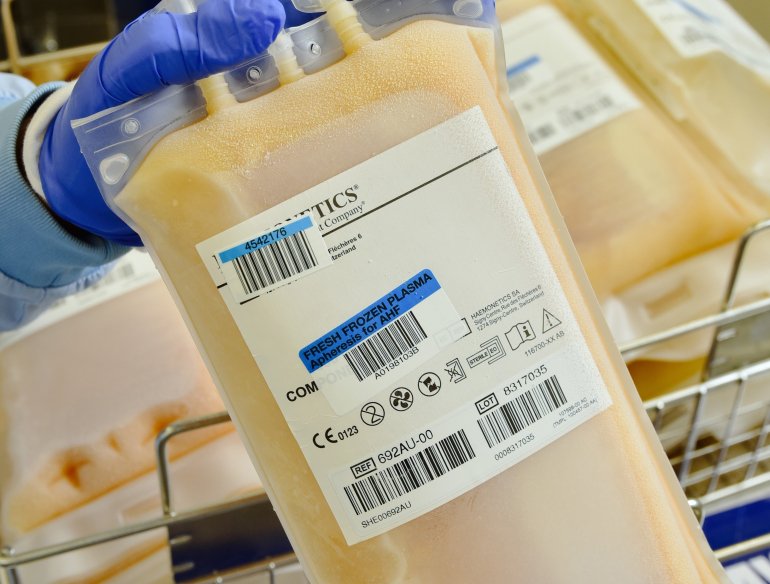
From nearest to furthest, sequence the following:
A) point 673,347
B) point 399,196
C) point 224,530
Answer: point 399,196, point 224,530, point 673,347

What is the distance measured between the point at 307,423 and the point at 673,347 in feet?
1.28

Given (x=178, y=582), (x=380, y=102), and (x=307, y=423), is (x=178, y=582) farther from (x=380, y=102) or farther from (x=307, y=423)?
(x=380, y=102)

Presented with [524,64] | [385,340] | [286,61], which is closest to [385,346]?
[385,340]

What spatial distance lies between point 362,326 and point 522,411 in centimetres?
9

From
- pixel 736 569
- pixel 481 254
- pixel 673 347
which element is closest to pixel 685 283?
pixel 673 347

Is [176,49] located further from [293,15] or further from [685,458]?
[685,458]

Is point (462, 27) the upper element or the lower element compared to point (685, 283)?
upper

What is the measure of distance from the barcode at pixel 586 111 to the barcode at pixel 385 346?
1.28ft

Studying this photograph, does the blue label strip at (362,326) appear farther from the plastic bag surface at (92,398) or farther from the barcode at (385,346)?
the plastic bag surface at (92,398)

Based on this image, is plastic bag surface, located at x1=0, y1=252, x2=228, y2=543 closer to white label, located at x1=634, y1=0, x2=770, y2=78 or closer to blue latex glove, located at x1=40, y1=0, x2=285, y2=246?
blue latex glove, located at x1=40, y1=0, x2=285, y2=246

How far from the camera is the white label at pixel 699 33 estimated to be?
59 centimetres

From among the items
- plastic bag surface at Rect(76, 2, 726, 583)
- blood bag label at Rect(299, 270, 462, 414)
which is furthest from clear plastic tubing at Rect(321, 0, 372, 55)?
blood bag label at Rect(299, 270, 462, 414)

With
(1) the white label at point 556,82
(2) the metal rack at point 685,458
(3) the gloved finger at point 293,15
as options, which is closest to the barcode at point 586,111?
(1) the white label at point 556,82

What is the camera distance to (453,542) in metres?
0.30
